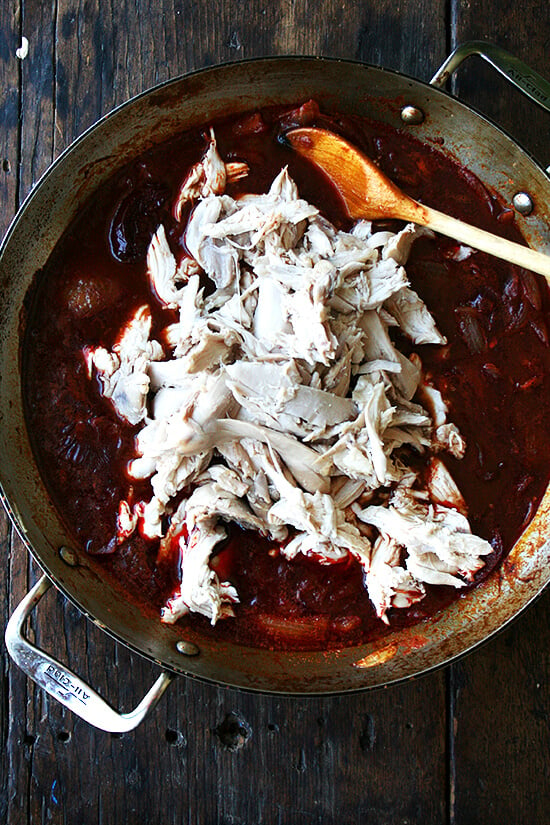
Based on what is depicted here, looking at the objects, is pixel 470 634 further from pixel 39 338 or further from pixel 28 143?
pixel 28 143

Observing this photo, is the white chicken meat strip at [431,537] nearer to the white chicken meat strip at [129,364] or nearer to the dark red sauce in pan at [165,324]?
the dark red sauce in pan at [165,324]

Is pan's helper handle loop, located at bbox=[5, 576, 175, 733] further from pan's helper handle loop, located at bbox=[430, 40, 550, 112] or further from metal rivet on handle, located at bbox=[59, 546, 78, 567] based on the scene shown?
pan's helper handle loop, located at bbox=[430, 40, 550, 112]

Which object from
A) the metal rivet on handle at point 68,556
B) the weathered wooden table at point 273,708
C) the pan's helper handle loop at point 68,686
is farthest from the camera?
the weathered wooden table at point 273,708

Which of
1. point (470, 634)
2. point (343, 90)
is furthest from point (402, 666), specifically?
point (343, 90)

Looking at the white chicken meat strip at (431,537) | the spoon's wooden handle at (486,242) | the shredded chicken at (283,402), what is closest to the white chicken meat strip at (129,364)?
the shredded chicken at (283,402)

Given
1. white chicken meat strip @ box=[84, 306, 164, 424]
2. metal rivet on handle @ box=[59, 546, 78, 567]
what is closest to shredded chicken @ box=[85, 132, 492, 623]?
white chicken meat strip @ box=[84, 306, 164, 424]

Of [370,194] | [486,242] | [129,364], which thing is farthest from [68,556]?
[486,242]
